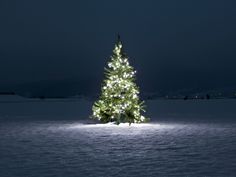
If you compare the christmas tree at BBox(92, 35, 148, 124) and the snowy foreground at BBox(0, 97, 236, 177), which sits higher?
the christmas tree at BBox(92, 35, 148, 124)

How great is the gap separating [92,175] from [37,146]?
7.10 metres

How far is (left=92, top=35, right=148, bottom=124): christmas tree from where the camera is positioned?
31875mm

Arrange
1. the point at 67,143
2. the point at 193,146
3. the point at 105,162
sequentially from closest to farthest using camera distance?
1. the point at 105,162
2. the point at 193,146
3. the point at 67,143

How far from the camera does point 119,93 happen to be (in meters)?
32.0

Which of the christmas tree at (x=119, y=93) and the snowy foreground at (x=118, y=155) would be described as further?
the christmas tree at (x=119, y=93)

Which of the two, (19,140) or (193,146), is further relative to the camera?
(19,140)

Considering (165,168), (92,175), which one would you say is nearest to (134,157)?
(165,168)

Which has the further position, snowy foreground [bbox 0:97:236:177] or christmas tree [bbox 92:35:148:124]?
christmas tree [bbox 92:35:148:124]

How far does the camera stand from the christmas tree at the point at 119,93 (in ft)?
105

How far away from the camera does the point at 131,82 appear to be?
32.2 metres

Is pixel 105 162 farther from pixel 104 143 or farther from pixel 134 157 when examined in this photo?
pixel 104 143

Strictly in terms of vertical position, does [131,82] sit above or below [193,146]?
above

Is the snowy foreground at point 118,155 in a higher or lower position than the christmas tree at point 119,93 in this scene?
lower

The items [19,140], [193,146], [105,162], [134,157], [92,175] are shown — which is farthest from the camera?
[19,140]
